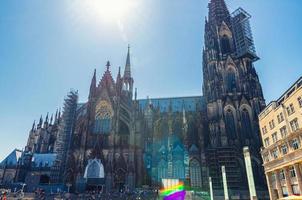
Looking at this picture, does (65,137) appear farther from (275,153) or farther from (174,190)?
(275,153)

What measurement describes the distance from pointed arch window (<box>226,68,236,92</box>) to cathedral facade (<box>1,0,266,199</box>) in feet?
0.40

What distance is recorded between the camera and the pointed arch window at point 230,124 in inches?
1517

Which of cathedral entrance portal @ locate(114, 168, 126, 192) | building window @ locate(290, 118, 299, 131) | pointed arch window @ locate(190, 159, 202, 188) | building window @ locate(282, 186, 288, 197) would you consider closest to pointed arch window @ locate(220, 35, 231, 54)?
pointed arch window @ locate(190, 159, 202, 188)

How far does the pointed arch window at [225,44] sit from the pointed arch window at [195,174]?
73.2 feet

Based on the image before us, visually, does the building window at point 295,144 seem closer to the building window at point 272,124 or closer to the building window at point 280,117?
the building window at point 280,117

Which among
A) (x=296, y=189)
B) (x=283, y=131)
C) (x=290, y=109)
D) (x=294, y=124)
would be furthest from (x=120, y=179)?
(x=290, y=109)

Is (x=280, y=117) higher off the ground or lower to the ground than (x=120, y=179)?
higher

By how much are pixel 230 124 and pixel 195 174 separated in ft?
33.5

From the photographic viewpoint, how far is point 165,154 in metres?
41.8

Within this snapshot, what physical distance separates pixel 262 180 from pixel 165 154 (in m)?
15.8

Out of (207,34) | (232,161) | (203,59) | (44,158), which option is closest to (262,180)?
(232,161)

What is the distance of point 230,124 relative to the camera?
129 feet

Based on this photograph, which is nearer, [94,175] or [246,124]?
[94,175]

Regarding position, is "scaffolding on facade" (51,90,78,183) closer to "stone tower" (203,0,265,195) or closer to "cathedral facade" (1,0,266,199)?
"cathedral facade" (1,0,266,199)
